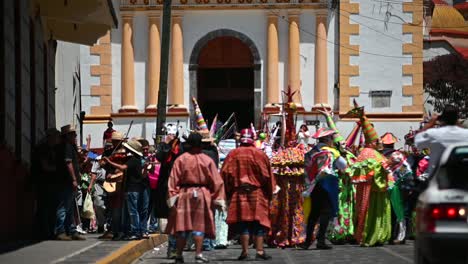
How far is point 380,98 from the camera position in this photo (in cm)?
4409

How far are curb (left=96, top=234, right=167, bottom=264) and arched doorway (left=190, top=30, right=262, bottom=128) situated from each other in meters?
19.4

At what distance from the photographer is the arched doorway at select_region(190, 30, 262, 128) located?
145 ft

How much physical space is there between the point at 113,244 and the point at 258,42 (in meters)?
23.6

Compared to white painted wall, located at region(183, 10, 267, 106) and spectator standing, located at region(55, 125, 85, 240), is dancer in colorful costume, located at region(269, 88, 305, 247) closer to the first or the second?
spectator standing, located at region(55, 125, 85, 240)

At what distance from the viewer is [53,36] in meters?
28.5

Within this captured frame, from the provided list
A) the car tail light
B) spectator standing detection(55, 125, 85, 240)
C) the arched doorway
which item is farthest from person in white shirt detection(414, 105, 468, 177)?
the arched doorway

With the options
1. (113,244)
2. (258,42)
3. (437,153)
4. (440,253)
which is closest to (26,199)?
(113,244)

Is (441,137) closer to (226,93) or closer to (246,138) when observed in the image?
(246,138)

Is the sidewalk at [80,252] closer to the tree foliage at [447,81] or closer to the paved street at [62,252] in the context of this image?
the paved street at [62,252]

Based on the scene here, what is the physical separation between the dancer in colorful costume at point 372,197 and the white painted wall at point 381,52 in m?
20.9

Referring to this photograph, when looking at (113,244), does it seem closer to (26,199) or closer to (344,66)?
(26,199)

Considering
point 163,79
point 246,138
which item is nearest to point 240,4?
point 163,79

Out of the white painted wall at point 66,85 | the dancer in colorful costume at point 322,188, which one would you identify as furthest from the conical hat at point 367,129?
the white painted wall at point 66,85

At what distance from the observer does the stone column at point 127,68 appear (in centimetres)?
4409
